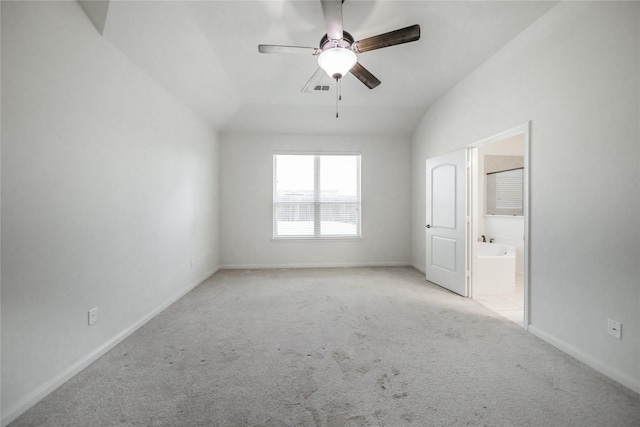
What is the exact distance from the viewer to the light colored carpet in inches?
58.0

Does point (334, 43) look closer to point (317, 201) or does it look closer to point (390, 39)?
point (390, 39)

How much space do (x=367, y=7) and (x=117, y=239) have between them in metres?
2.97

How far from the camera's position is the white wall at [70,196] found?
1.48m

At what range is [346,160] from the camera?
5137 mm

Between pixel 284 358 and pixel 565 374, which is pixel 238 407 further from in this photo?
pixel 565 374

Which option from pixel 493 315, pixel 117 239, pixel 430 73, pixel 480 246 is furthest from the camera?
pixel 480 246

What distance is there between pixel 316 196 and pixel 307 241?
0.88 m

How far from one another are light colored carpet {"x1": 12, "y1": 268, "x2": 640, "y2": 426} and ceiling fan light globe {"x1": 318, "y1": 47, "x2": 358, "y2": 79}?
2.24 metres

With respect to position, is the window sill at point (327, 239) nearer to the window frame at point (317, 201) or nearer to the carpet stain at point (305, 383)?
the window frame at point (317, 201)

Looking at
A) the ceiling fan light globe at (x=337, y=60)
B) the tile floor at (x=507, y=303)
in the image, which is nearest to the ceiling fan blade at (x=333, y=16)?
the ceiling fan light globe at (x=337, y=60)

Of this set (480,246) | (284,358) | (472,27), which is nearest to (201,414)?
(284,358)

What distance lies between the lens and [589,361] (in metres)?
1.94

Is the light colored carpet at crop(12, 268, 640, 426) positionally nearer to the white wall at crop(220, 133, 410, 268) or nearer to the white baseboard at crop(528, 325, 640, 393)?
the white baseboard at crop(528, 325, 640, 393)

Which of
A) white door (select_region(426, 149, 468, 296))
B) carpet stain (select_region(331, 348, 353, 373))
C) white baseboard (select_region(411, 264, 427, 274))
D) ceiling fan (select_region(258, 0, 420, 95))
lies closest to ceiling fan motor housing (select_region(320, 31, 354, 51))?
ceiling fan (select_region(258, 0, 420, 95))
